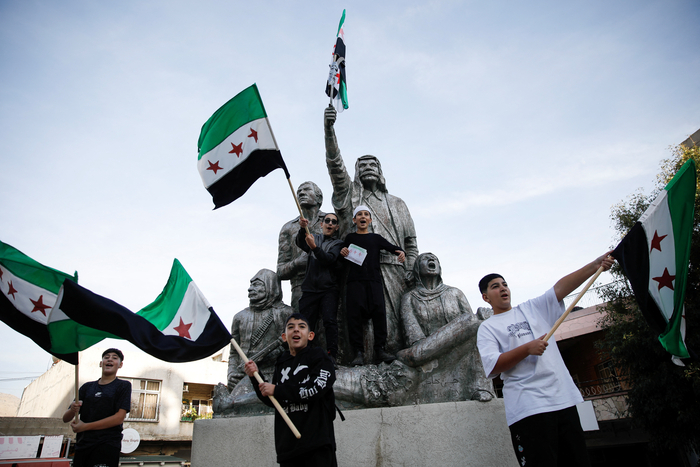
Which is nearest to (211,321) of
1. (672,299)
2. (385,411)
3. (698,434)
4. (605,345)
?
(385,411)

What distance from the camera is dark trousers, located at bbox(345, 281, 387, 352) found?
15.4 feet

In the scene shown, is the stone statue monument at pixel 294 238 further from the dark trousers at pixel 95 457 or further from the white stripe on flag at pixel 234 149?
the dark trousers at pixel 95 457

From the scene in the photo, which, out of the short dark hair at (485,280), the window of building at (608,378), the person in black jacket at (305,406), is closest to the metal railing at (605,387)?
the window of building at (608,378)

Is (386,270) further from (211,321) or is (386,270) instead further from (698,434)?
A: (698,434)

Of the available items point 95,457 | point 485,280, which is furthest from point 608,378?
point 95,457

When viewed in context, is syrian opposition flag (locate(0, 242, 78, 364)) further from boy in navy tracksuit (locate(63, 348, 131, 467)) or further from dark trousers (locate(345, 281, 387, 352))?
dark trousers (locate(345, 281, 387, 352))

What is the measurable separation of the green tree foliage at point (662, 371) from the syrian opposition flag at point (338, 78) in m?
9.26

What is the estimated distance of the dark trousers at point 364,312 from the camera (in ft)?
15.4

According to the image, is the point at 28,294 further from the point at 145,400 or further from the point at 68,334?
the point at 145,400

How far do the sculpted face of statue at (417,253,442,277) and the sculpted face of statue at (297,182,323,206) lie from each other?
5.30ft

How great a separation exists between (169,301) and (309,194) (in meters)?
2.52

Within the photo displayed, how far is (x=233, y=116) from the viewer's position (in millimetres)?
4793

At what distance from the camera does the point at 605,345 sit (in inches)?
593

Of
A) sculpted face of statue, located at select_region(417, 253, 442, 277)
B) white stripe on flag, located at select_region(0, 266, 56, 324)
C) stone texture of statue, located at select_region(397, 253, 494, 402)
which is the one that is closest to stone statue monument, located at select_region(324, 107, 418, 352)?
sculpted face of statue, located at select_region(417, 253, 442, 277)
